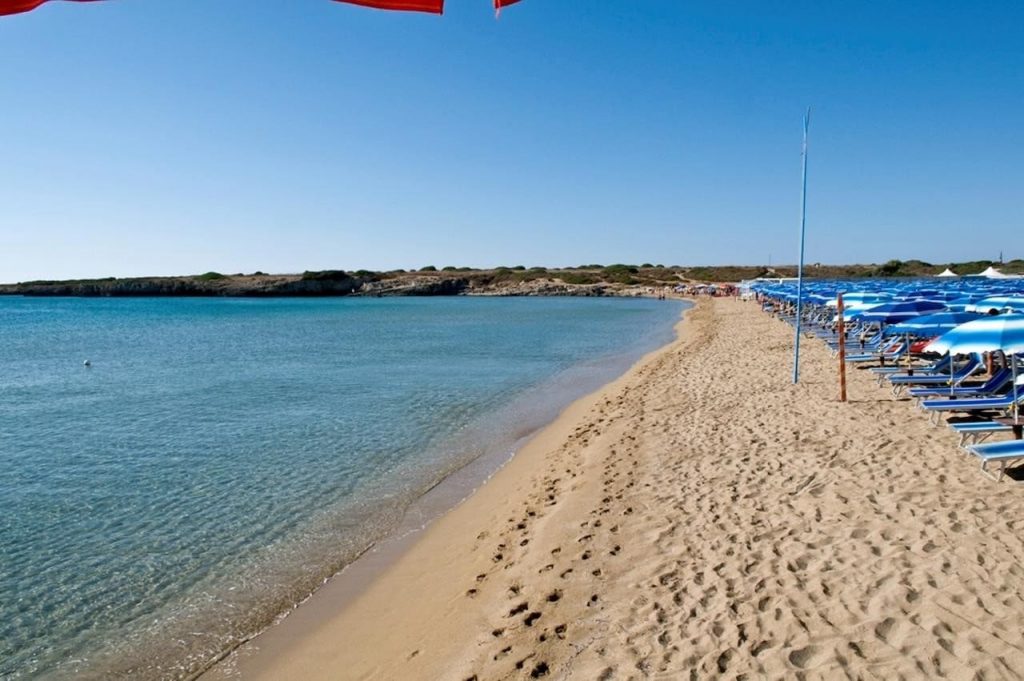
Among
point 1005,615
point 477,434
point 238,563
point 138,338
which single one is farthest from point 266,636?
point 138,338

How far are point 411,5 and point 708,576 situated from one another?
15.7ft

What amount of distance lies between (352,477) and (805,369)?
12450 millimetres

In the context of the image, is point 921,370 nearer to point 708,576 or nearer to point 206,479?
point 708,576

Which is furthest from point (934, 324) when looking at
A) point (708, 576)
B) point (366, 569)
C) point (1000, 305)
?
Result: point (366, 569)

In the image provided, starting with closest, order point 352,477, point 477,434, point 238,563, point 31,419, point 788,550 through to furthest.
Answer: point 788,550, point 238,563, point 352,477, point 477,434, point 31,419

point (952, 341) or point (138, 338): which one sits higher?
point (952, 341)

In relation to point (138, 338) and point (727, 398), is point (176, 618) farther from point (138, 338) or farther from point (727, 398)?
point (138, 338)

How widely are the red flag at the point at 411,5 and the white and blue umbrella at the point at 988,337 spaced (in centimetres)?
814

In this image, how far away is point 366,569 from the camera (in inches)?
285

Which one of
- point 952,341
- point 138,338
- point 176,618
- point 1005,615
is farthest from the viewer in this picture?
point 138,338

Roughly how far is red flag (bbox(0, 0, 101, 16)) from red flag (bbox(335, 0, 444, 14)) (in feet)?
4.62

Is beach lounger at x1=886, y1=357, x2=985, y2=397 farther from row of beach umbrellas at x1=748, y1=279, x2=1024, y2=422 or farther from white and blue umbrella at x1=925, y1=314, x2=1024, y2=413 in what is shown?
white and blue umbrella at x1=925, y1=314, x2=1024, y2=413

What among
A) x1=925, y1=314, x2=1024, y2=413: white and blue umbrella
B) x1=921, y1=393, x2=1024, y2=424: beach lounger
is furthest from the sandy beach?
x1=925, y1=314, x2=1024, y2=413: white and blue umbrella

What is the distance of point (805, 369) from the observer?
1711 centimetres
